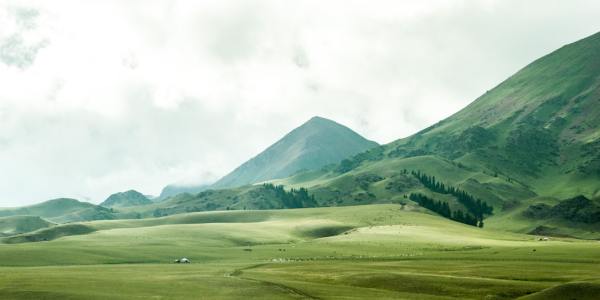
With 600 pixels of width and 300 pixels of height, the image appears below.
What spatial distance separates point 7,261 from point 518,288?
104 metres

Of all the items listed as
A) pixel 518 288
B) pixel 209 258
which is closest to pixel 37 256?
pixel 209 258

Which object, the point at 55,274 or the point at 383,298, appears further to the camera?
the point at 55,274

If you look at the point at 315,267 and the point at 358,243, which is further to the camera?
the point at 358,243

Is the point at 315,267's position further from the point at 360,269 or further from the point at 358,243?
the point at 358,243

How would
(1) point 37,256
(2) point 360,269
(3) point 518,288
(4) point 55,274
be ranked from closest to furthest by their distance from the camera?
1. (3) point 518,288
2. (4) point 55,274
3. (2) point 360,269
4. (1) point 37,256

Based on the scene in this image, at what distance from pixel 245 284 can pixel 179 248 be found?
297 ft

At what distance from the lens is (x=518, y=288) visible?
282ft

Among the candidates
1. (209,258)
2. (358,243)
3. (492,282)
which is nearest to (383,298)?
(492,282)

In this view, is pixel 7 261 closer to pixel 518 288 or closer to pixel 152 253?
pixel 152 253

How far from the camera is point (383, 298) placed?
80188 millimetres

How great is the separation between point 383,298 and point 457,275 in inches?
1026

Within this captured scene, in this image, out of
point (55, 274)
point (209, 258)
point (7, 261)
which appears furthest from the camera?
point (209, 258)

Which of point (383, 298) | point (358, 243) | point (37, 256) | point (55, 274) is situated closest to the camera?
point (383, 298)

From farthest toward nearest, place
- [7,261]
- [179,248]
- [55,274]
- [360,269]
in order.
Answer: [179,248]
[7,261]
[360,269]
[55,274]
